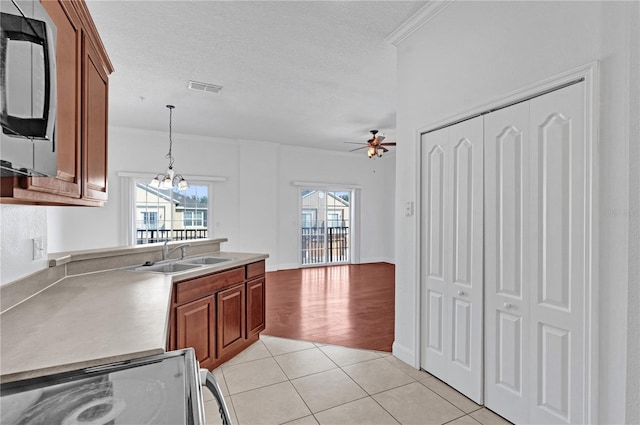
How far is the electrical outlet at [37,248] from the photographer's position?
1852 millimetres

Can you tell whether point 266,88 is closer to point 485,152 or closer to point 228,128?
point 228,128

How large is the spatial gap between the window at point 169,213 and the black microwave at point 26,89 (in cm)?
620

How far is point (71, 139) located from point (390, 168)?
8.02m

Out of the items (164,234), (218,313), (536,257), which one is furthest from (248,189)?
(536,257)

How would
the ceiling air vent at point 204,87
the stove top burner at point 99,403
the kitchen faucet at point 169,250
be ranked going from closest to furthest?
the stove top burner at point 99,403, the kitchen faucet at point 169,250, the ceiling air vent at point 204,87

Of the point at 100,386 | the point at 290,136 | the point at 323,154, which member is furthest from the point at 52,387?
the point at 323,154

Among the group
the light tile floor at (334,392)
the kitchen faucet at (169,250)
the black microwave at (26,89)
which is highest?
the black microwave at (26,89)

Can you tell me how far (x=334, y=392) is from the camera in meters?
2.45

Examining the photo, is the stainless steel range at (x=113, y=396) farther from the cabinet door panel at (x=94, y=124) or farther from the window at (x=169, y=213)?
the window at (x=169, y=213)

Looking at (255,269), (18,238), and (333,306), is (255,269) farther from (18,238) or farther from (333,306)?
(18,238)

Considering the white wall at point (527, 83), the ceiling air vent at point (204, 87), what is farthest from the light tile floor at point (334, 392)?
the ceiling air vent at point (204, 87)

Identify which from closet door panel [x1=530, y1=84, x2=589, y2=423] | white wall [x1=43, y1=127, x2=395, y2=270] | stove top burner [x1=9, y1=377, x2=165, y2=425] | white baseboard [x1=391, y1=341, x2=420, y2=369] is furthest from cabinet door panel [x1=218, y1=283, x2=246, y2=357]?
white wall [x1=43, y1=127, x2=395, y2=270]

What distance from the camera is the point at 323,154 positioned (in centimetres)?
820

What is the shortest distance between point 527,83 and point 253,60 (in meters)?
2.59
